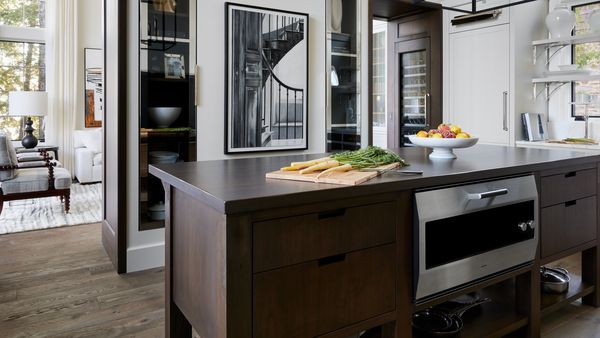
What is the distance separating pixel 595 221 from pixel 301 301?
6.35 feet

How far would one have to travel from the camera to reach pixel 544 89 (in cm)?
441

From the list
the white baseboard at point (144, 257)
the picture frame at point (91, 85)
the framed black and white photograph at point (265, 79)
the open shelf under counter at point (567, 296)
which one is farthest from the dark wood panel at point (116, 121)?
the picture frame at point (91, 85)

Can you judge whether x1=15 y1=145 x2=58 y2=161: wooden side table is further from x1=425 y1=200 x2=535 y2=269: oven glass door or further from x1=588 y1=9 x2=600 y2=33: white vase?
x1=588 y1=9 x2=600 y2=33: white vase

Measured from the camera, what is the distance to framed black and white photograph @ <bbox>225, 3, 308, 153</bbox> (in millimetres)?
3475

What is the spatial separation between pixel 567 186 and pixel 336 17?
2451mm

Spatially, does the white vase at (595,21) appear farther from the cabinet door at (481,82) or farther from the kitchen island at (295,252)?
the kitchen island at (295,252)

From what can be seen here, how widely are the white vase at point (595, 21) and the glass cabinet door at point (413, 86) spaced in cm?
152

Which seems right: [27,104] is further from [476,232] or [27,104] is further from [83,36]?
[476,232]

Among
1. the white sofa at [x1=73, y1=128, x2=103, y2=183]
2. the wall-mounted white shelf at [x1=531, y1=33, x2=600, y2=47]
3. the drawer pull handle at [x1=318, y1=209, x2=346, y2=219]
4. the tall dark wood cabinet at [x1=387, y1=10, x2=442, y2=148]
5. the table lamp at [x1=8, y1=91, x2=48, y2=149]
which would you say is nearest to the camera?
the drawer pull handle at [x1=318, y1=209, x2=346, y2=219]

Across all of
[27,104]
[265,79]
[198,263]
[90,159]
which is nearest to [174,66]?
[265,79]

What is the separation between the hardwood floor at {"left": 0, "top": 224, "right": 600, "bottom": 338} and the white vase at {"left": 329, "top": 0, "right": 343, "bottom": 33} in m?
2.46

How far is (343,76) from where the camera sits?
4.07 m

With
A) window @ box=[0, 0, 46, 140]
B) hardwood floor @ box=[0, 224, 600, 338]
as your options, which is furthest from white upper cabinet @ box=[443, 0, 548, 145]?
window @ box=[0, 0, 46, 140]

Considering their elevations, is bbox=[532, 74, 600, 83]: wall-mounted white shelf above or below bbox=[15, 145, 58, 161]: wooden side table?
above
